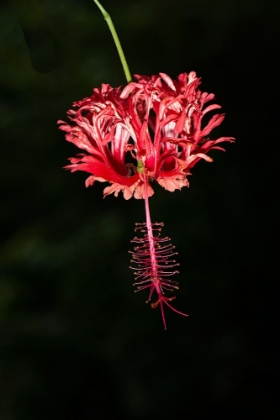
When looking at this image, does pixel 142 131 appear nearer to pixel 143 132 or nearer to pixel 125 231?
pixel 143 132

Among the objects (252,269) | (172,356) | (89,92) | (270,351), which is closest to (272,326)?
(270,351)

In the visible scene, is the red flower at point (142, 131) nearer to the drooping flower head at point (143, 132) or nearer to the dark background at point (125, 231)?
the drooping flower head at point (143, 132)

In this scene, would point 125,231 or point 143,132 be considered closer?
Answer: point 143,132

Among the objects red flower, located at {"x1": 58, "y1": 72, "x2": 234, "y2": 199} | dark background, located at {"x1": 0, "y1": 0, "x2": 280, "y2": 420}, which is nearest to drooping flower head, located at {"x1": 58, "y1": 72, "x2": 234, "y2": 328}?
red flower, located at {"x1": 58, "y1": 72, "x2": 234, "y2": 199}

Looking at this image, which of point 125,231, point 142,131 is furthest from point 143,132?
point 125,231

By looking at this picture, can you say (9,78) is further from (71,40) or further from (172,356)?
(172,356)

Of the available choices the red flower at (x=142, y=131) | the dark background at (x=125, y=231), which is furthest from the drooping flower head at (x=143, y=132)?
the dark background at (x=125, y=231)
